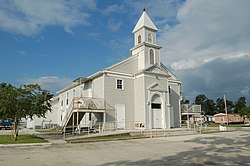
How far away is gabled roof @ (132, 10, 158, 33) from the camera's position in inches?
1196

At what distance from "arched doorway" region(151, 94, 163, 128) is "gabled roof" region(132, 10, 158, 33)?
29.5 ft

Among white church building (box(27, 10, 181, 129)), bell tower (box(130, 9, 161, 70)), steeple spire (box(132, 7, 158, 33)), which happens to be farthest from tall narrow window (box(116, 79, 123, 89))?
steeple spire (box(132, 7, 158, 33))

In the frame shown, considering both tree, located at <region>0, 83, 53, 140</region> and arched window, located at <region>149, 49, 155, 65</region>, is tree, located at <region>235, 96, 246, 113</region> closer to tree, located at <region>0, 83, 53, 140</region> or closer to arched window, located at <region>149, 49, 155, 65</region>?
arched window, located at <region>149, 49, 155, 65</region>

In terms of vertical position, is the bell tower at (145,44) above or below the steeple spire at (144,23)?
below

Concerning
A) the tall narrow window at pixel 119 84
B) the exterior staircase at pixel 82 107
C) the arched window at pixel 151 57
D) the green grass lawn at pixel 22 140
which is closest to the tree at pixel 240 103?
the arched window at pixel 151 57

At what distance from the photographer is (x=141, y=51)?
29.4 m

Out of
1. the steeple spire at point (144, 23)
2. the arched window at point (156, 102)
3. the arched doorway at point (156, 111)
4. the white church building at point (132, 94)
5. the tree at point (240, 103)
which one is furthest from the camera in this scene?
the tree at point (240, 103)

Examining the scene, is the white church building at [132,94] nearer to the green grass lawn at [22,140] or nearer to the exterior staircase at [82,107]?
the exterior staircase at [82,107]

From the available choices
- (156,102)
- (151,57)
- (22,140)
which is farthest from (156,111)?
(22,140)

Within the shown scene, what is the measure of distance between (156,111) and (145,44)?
8162 millimetres

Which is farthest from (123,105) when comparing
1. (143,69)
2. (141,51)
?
(141,51)

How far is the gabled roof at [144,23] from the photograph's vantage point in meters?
Answer: 30.4

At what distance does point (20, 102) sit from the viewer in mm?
18500

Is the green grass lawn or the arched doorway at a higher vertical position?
the arched doorway
